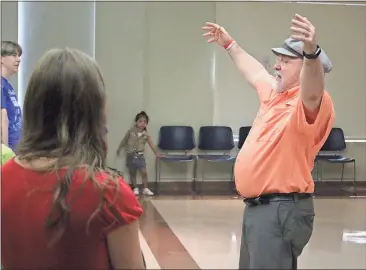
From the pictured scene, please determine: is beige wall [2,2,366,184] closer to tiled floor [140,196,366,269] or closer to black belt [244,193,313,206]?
tiled floor [140,196,366,269]

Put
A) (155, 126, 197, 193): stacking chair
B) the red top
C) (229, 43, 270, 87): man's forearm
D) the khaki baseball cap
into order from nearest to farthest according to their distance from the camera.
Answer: the red top → the khaki baseball cap → (229, 43, 270, 87): man's forearm → (155, 126, 197, 193): stacking chair

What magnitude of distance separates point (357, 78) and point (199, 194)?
2306mm

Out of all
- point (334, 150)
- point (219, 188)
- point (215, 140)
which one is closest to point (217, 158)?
point (215, 140)

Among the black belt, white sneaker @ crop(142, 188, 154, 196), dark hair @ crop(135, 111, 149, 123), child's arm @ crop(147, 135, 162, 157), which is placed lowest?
white sneaker @ crop(142, 188, 154, 196)

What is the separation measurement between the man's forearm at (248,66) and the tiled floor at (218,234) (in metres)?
0.74

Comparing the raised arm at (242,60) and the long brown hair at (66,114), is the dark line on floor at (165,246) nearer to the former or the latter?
the raised arm at (242,60)

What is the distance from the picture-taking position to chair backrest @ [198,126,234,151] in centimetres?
587

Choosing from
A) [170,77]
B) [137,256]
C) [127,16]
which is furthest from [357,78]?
[137,256]

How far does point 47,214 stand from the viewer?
90 cm

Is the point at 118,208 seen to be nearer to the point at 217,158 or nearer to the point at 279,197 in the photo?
the point at 279,197

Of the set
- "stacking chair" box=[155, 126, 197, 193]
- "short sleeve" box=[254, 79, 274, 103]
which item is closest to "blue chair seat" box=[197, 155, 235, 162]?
"stacking chair" box=[155, 126, 197, 193]

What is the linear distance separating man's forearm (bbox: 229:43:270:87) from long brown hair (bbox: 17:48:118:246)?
1.29m

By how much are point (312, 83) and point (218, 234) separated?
2.35 metres

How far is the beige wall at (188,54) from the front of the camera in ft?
19.1
